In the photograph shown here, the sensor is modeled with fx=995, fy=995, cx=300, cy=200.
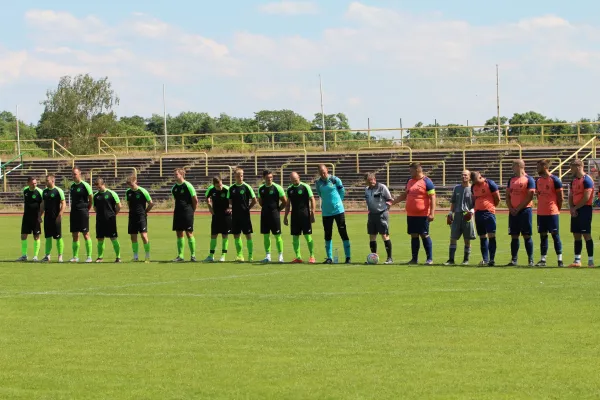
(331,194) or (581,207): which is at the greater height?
(331,194)

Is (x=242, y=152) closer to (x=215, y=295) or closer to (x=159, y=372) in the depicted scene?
(x=215, y=295)

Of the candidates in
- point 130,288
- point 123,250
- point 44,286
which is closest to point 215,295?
point 130,288

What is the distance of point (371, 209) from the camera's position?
2009 centimetres

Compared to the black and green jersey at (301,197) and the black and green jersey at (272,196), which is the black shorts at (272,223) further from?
the black and green jersey at (301,197)

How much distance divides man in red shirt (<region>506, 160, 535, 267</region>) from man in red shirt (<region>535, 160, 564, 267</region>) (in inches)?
7.2

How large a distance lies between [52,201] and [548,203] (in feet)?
35.3

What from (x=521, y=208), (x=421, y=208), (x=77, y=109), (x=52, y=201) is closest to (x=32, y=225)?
(x=52, y=201)

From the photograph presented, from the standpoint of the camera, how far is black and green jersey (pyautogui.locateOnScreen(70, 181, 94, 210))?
2202 centimetres

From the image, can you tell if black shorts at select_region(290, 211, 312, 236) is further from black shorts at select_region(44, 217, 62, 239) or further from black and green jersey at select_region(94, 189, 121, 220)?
black shorts at select_region(44, 217, 62, 239)

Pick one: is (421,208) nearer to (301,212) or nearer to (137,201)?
(301,212)

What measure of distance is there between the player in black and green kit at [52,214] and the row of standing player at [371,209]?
0.03 metres

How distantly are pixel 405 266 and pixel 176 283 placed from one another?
4835 mm

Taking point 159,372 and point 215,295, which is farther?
point 215,295

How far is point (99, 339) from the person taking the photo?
35.8 feet
